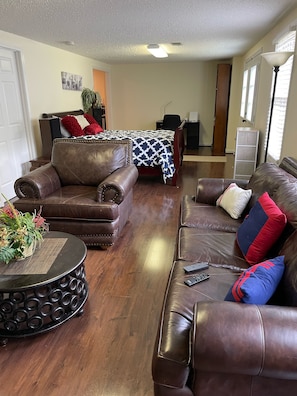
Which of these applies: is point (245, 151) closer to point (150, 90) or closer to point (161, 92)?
point (161, 92)

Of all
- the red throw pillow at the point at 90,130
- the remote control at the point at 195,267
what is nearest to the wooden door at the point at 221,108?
the red throw pillow at the point at 90,130

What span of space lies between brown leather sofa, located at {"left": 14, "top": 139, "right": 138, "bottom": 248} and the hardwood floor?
0.91 ft

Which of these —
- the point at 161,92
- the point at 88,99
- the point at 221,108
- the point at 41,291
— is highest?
the point at 161,92

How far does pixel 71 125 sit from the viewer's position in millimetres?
4992

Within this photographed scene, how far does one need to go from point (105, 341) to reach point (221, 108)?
6850 mm

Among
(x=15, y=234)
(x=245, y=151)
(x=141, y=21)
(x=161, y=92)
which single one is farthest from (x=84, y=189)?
(x=161, y=92)

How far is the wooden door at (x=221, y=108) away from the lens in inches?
286

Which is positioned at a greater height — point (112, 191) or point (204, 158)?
point (112, 191)

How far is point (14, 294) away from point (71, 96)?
5241mm

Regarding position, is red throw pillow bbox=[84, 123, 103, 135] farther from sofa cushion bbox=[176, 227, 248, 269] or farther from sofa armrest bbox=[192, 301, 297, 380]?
sofa armrest bbox=[192, 301, 297, 380]

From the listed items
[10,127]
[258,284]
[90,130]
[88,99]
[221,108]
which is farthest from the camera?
[221,108]

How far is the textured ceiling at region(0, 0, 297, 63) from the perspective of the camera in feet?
9.40

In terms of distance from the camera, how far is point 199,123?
8.30 meters

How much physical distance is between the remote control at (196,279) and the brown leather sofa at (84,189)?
1271mm
